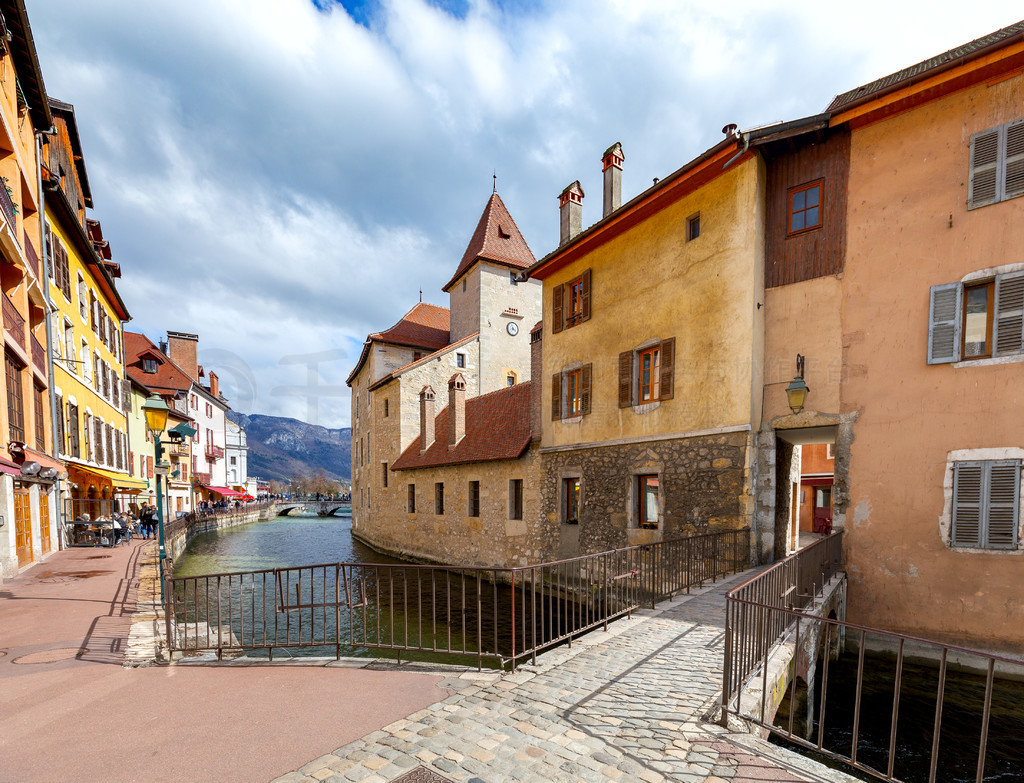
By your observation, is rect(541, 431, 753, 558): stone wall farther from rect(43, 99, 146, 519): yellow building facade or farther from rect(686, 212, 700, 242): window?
rect(43, 99, 146, 519): yellow building facade

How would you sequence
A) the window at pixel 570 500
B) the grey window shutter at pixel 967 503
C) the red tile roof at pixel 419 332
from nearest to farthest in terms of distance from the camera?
1. the grey window shutter at pixel 967 503
2. the window at pixel 570 500
3. the red tile roof at pixel 419 332

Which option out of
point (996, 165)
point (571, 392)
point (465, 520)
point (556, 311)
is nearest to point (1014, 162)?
point (996, 165)

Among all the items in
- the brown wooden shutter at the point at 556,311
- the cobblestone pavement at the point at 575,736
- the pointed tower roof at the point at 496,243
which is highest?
the pointed tower roof at the point at 496,243

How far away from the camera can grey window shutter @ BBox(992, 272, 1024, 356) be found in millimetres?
7172

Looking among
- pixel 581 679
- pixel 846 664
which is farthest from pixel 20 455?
pixel 846 664

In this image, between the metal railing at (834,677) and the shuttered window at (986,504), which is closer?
the metal railing at (834,677)

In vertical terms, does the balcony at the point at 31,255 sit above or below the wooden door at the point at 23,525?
above

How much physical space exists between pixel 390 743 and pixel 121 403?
1051 inches

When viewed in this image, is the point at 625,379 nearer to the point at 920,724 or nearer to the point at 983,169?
the point at 983,169

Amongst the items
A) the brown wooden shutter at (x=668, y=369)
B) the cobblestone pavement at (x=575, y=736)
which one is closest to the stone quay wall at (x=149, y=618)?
the cobblestone pavement at (x=575, y=736)

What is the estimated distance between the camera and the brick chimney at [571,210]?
15898mm

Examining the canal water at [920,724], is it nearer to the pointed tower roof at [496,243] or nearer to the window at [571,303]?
the window at [571,303]

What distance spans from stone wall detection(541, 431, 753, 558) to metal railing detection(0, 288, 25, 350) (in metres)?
13.5

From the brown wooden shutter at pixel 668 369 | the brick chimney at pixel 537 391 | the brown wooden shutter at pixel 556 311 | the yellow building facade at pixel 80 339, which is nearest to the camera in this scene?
the brown wooden shutter at pixel 668 369
